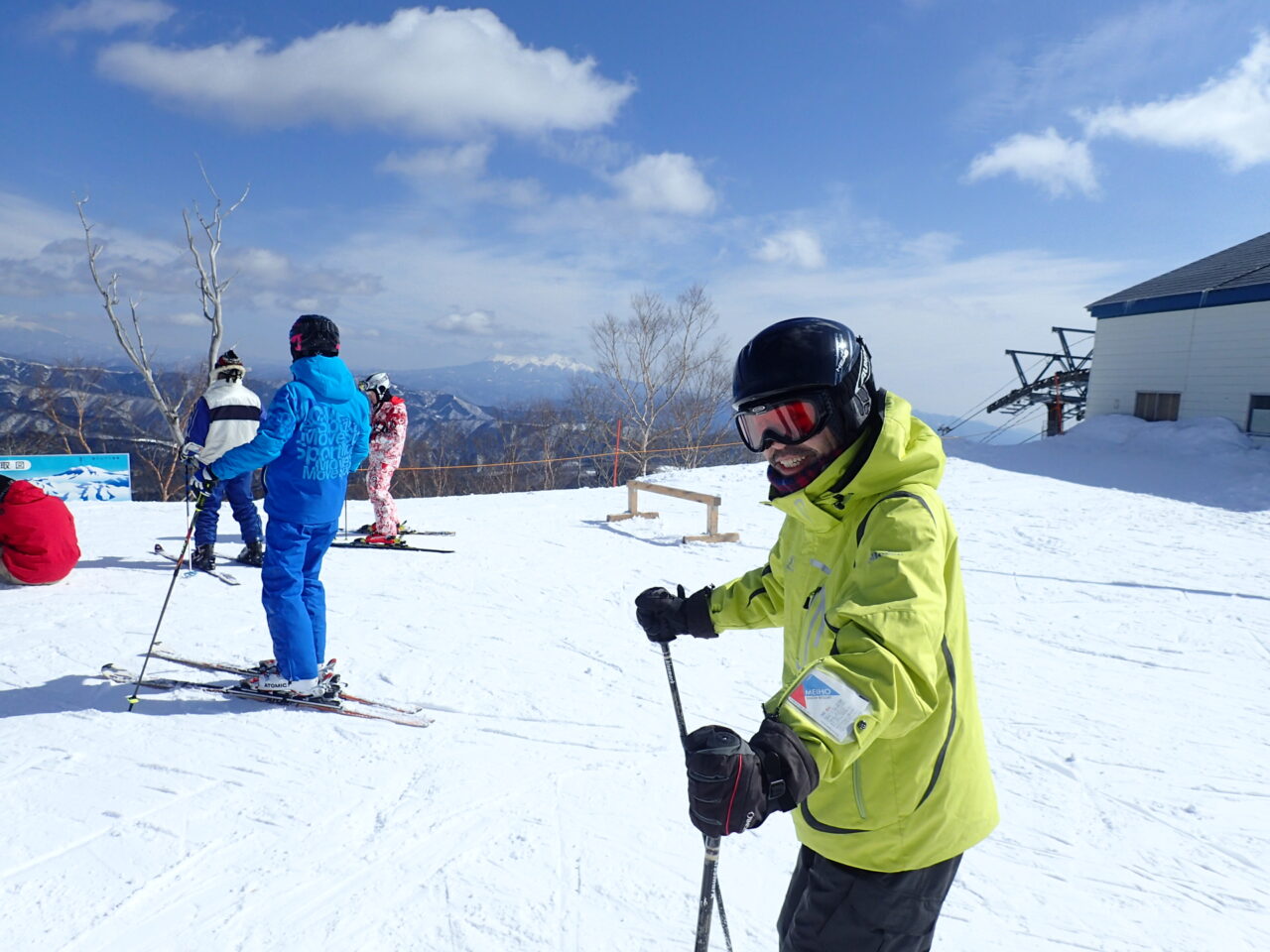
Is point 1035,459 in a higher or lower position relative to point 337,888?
higher

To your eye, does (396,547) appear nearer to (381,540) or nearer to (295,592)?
(381,540)

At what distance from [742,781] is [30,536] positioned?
7107 millimetres

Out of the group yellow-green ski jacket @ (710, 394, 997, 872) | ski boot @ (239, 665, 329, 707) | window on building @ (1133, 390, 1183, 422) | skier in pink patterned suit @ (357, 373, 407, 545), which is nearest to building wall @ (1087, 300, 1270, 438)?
window on building @ (1133, 390, 1183, 422)

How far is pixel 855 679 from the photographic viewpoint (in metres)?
1.17

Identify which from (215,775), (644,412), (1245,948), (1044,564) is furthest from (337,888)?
(644,412)

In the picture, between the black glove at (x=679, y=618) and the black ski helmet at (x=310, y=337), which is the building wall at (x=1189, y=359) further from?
the black ski helmet at (x=310, y=337)

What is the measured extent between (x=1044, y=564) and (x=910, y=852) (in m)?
7.69

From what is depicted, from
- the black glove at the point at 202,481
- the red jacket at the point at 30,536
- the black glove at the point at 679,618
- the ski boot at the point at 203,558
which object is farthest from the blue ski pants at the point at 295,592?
the red jacket at the point at 30,536

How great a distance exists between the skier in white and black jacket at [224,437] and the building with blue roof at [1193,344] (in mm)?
Answer: 19187

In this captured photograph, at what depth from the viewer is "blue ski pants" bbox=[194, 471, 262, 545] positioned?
21.4 ft

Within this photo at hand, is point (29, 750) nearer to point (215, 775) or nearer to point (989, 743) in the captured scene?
point (215, 775)

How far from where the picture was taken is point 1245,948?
7.70 ft

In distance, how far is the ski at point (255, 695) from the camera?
3.78 m

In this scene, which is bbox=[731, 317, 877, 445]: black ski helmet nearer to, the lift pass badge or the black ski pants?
the lift pass badge
